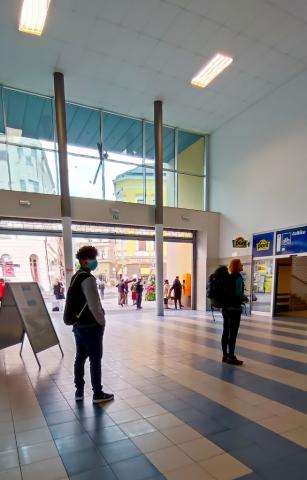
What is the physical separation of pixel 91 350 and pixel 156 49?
25.4ft

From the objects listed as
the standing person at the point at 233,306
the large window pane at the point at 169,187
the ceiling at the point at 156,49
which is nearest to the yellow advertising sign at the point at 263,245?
the large window pane at the point at 169,187

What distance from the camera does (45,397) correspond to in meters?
3.12

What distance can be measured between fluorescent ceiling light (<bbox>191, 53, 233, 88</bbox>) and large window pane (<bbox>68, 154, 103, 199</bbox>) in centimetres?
407

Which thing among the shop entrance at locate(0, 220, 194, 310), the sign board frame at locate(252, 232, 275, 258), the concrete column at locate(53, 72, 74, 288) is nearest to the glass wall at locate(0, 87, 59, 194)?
the concrete column at locate(53, 72, 74, 288)

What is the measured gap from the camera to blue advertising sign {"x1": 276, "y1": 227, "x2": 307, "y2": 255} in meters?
8.22

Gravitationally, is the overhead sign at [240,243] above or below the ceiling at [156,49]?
below

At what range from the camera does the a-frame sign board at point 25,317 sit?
4262 millimetres

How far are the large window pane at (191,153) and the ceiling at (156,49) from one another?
6.19 feet

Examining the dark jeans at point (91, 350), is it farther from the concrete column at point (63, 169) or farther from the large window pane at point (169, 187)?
the large window pane at point (169, 187)

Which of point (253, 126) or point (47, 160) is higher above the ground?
point (253, 126)

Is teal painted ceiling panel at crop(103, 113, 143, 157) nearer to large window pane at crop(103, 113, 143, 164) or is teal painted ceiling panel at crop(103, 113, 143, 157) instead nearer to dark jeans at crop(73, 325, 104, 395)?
large window pane at crop(103, 113, 143, 164)

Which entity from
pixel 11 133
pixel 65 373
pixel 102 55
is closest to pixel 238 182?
pixel 102 55

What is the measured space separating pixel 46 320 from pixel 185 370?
2.32 metres

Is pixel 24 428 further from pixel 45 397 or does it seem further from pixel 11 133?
pixel 11 133
